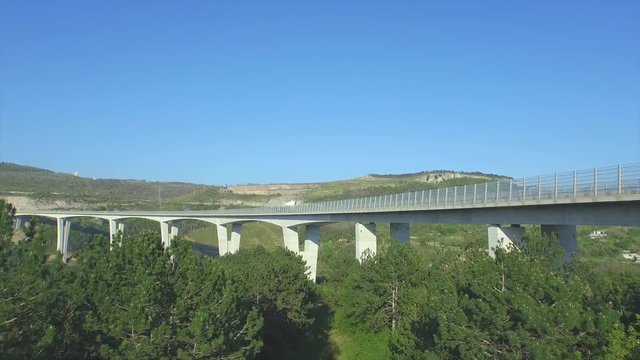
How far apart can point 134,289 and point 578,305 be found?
16.1 meters

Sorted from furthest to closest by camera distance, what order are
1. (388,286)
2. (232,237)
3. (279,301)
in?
1. (232,237)
2. (279,301)
3. (388,286)

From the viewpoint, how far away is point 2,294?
56.7ft

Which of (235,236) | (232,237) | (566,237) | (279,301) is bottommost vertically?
(279,301)

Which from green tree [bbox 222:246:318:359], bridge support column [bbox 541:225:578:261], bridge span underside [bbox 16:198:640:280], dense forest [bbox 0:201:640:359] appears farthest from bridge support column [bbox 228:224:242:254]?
bridge support column [bbox 541:225:578:261]

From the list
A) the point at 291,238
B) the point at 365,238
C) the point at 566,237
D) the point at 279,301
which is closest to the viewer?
the point at 566,237

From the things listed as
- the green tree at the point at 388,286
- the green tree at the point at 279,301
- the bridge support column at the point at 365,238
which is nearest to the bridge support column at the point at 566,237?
the green tree at the point at 388,286

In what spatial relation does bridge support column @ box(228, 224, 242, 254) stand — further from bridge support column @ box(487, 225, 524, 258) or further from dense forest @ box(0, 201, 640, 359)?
bridge support column @ box(487, 225, 524, 258)

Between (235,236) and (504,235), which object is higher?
(504,235)

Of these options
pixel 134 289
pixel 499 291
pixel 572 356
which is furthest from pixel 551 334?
pixel 134 289

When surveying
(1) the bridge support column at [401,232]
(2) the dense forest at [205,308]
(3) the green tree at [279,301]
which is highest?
(1) the bridge support column at [401,232]

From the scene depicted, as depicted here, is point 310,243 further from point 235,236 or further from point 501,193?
point 501,193

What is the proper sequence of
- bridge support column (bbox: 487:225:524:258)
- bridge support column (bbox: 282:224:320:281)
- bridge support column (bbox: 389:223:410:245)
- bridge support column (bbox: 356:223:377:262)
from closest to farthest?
bridge support column (bbox: 487:225:524:258) < bridge support column (bbox: 389:223:410:245) < bridge support column (bbox: 356:223:377:262) < bridge support column (bbox: 282:224:320:281)

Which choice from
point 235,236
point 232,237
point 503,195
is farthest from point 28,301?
point 232,237

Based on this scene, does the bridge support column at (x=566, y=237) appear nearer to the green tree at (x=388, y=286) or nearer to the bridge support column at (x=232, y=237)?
the green tree at (x=388, y=286)
